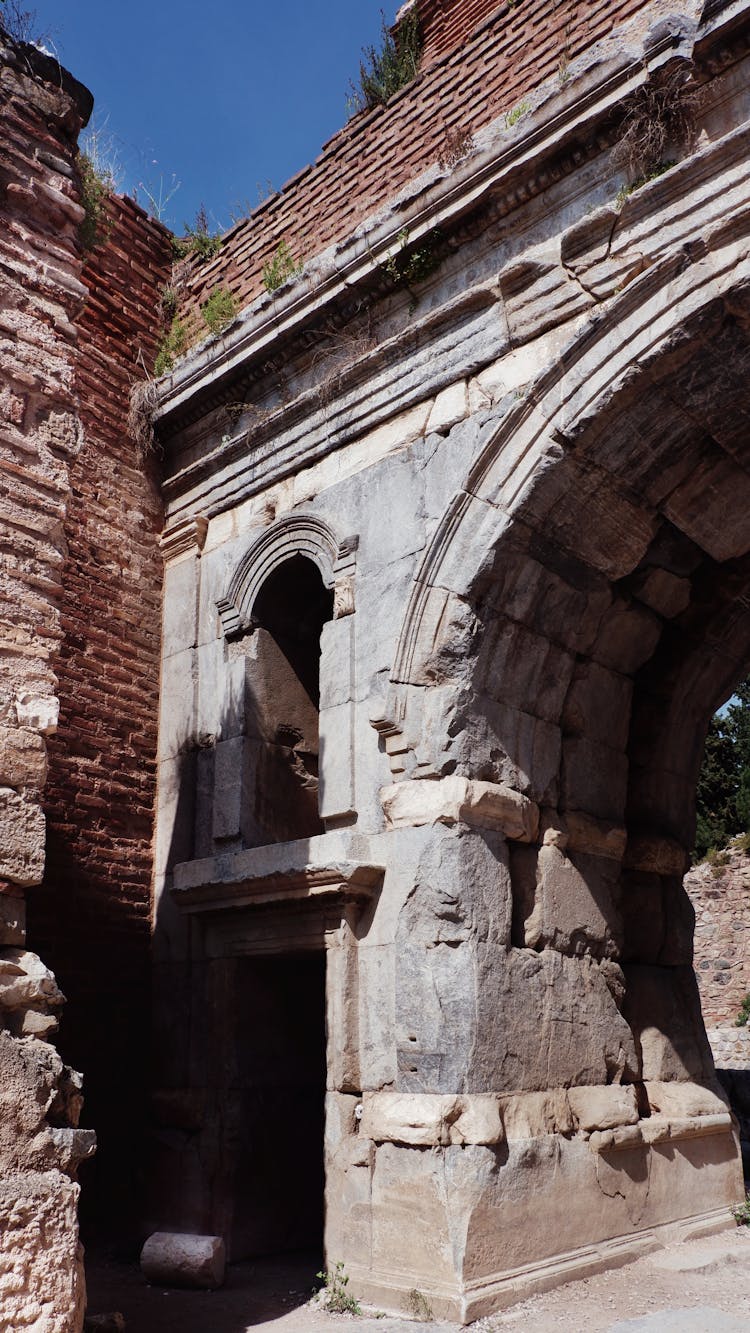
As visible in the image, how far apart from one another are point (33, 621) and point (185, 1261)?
12.3ft

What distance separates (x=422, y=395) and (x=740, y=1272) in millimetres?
4875

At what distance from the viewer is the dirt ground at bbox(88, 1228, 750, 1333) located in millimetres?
4871

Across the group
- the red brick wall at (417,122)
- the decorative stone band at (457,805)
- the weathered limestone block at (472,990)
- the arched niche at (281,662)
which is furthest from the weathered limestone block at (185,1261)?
the red brick wall at (417,122)

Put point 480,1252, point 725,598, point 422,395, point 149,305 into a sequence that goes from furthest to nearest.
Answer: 1. point 149,305
2. point 725,598
3. point 422,395
4. point 480,1252

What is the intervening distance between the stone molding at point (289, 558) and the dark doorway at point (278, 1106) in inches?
82.9

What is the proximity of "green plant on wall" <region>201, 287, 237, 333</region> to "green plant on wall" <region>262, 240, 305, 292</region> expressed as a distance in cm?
30

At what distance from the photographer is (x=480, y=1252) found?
198 inches

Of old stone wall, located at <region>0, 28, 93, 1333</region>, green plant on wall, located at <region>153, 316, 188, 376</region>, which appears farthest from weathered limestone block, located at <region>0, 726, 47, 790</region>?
green plant on wall, located at <region>153, 316, 188, 376</region>

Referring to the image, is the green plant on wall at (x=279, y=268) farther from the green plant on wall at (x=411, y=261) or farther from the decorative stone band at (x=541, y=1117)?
the decorative stone band at (x=541, y=1117)

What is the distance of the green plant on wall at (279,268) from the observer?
302 inches

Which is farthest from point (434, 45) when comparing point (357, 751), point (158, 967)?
point (158, 967)

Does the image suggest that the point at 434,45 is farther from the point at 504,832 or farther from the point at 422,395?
the point at 504,832

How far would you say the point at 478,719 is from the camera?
589cm

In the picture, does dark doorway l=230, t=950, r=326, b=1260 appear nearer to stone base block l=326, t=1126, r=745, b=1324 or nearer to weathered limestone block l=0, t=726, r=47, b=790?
stone base block l=326, t=1126, r=745, b=1324
